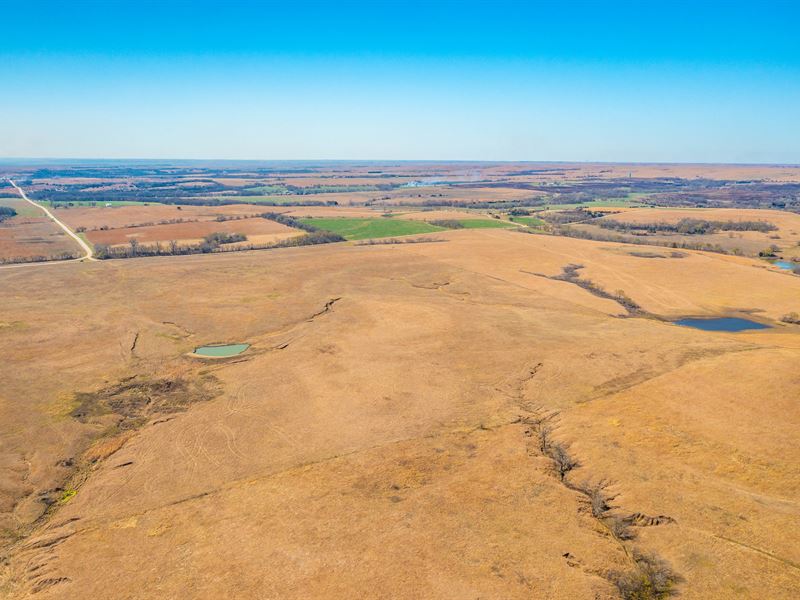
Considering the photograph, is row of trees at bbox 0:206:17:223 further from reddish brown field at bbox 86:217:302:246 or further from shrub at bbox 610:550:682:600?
shrub at bbox 610:550:682:600

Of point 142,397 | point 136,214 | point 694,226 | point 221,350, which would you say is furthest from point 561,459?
point 136,214

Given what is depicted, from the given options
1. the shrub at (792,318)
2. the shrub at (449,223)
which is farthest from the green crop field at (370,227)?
the shrub at (792,318)

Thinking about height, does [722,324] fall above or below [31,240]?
below

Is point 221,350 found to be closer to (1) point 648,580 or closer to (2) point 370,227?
(1) point 648,580

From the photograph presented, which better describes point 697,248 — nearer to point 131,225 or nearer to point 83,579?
point 83,579

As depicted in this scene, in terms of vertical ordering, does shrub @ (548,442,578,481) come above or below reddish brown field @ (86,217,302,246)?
below

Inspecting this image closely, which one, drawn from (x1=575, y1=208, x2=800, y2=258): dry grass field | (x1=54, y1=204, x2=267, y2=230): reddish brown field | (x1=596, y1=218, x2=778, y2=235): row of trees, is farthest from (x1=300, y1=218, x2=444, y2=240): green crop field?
A: (x1=596, y1=218, x2=778, y2=235): row of trees
